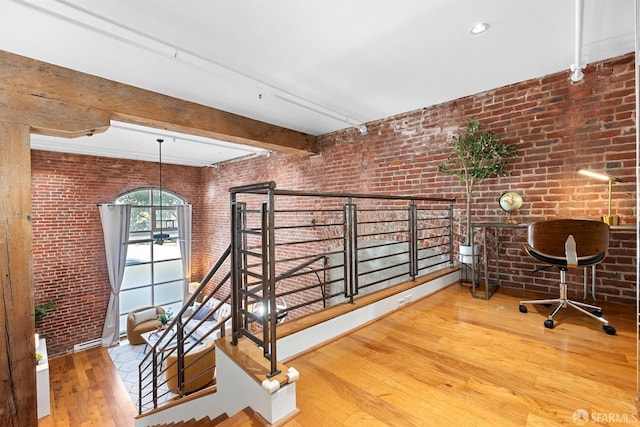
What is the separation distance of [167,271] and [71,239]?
93.4 inches

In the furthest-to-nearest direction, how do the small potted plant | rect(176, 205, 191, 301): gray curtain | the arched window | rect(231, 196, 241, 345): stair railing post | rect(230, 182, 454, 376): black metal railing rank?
1. rect(176, 205, 191, 301): gray curtain
2. the arched window
3. the small potted plant
4. rect(231, 196, 241, 345): stair railing post
5. rect(230, 182, 454, 376): black metal railing

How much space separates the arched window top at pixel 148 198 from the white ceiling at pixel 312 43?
495 cm

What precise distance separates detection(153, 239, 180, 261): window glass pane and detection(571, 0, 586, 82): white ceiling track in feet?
27.6

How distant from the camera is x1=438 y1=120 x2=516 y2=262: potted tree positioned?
2.97 meters

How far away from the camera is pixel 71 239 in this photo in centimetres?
606

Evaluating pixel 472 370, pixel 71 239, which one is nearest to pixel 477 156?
pixel 472 370

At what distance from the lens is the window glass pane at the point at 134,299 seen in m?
7.04

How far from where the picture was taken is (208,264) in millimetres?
7902

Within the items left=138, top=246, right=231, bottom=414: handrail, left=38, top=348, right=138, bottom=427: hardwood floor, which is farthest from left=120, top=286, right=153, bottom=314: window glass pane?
left=138, top=246, right=231, bottom=414: handrail

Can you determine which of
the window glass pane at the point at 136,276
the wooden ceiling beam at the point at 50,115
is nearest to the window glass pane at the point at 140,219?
the window glass pane at the point at 136,276

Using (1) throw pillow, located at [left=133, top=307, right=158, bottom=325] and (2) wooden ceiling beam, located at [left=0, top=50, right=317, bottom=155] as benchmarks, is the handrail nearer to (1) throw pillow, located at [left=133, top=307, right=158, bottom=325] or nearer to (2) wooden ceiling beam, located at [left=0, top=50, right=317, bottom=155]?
(2) wooden ceiling beam, located at [left=0, top=50, right=317, bottom=155]

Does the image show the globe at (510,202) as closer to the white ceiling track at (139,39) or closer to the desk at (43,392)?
the white ceiling track at (139,39)

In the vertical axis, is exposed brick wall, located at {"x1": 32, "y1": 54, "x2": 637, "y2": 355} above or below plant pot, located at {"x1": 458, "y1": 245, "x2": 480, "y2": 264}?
above

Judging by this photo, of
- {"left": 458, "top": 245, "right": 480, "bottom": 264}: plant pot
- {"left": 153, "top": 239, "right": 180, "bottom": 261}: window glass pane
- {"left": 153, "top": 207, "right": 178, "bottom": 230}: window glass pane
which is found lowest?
{"left": 153, "top": 239, "right": 180, "bottom": 261}: window glass pane
